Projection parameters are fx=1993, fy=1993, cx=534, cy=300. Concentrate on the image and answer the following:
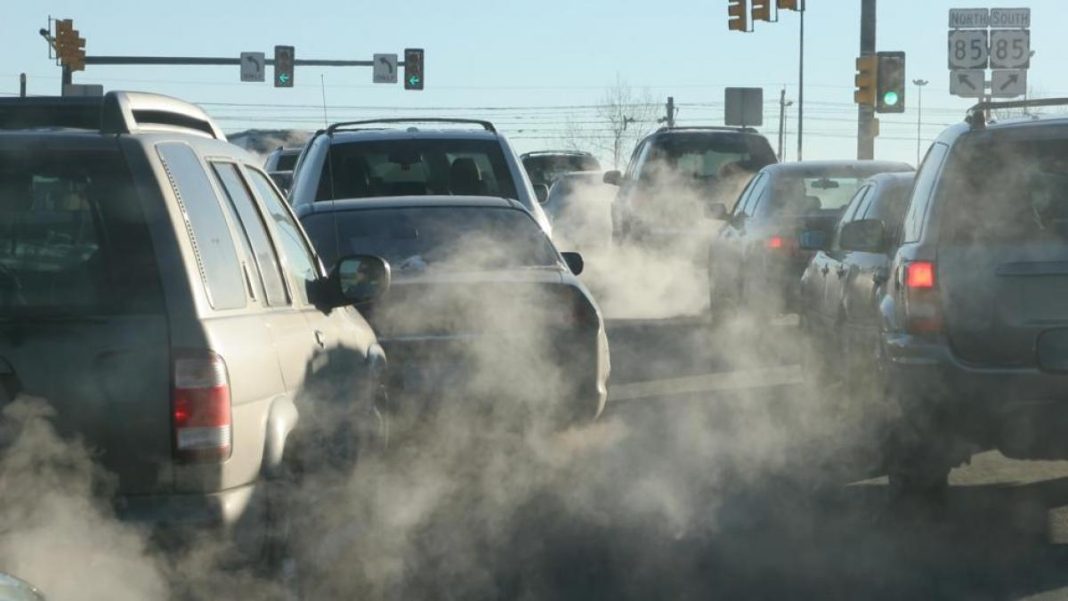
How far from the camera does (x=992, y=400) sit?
7.72 metres

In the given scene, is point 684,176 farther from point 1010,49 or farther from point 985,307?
point 985,307

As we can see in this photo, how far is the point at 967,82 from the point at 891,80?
6.50 ft

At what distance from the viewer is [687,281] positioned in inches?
916

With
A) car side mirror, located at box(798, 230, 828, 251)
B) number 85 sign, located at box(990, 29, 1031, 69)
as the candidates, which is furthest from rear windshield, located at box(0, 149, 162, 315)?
number 85 sign, located at box(990, 29, 1031, 69)

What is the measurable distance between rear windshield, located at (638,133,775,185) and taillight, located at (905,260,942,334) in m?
15.8

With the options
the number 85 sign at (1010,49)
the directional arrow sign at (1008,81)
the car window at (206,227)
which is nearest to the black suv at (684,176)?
the directional arrow sign at (1008,81)

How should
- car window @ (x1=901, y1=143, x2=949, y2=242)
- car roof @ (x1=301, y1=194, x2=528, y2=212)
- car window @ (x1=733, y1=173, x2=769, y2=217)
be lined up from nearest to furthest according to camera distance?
car window @ (x1=901, y1=143, x2=949, y2=242), car roof @ (x1=301, y1=194, x2=528, y2=212), car window @ (x1=733, y1=173, x2=769, y2=217)

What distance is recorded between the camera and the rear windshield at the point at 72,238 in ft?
16.2

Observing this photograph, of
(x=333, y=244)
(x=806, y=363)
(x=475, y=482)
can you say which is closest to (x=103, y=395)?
(x=475, y=482)

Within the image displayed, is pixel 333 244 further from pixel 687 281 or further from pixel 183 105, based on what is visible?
pixel 687 281

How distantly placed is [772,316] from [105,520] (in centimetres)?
1278

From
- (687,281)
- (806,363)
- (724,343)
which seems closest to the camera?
(806,363)

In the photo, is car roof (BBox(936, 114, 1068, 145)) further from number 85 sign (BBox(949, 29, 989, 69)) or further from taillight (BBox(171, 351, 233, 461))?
number 85 sign (BBox(949, 29, 989, 69))

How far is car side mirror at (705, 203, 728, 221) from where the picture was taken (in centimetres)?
1852
